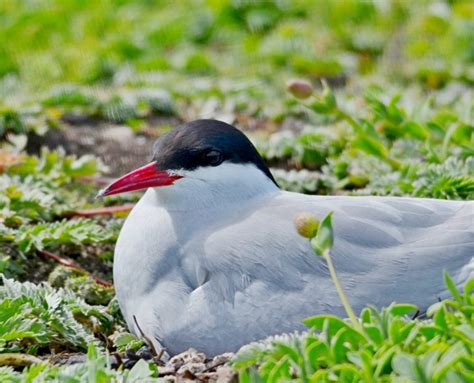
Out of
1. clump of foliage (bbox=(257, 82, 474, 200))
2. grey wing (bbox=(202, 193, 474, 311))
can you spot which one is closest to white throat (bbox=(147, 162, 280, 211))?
grey wing (bbox=(202, 193, 474, 311))

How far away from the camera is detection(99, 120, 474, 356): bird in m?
3.39

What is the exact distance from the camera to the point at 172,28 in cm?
737

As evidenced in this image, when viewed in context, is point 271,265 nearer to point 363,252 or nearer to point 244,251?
point 244,251

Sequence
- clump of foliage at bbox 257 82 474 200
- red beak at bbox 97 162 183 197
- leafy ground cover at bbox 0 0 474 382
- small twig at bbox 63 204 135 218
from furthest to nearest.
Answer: small twig at bbox 63 204 135 218
clump of foliage at bbox 257 82 474 200
red beak at bbox 97 162 183 197
leafy ground cover at bbox 0 0 474 382

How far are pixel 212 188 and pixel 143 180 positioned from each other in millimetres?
272

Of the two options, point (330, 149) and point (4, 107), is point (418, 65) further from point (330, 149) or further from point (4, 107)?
point (4, 107)

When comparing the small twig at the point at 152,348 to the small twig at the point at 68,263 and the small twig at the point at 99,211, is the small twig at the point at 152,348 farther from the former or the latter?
the small twig at the point at 99,211

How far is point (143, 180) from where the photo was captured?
3.86 meters

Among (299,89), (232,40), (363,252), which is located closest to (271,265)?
(363,252)

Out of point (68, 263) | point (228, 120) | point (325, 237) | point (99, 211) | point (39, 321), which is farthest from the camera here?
point (228, 120)

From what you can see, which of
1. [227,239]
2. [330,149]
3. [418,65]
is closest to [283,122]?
[330,149]

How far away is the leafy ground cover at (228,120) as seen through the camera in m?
2.93

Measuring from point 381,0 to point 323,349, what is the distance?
5.26 metres

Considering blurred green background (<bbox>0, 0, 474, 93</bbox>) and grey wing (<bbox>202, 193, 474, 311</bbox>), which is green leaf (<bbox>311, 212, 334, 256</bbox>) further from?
blurred green background (<bbox>0, 0, 474, 93</bbox>)
